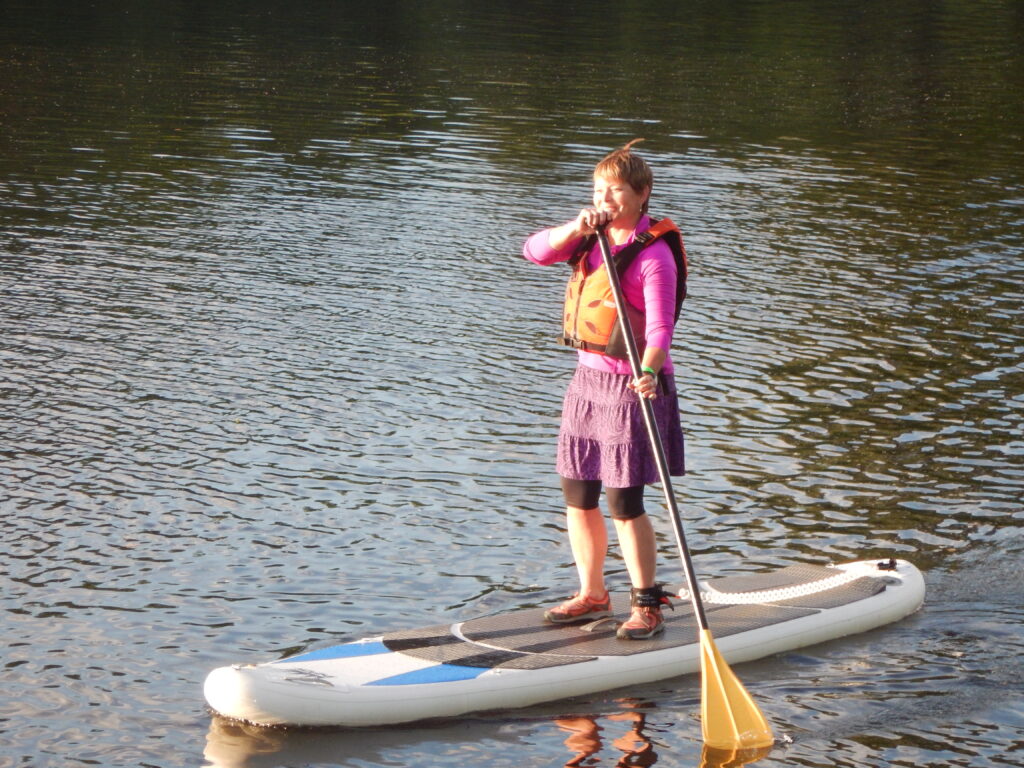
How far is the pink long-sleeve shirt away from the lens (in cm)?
579

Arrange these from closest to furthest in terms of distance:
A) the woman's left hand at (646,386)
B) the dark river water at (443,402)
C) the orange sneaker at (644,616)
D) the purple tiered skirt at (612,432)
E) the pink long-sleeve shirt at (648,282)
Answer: the woman's left hand at (646,386) → the pink long-sleeve shirt at (648,282) → the purple tiered skirt at (612,432) → the dark river water at (443,402) → the orange sneaker at (644,616)

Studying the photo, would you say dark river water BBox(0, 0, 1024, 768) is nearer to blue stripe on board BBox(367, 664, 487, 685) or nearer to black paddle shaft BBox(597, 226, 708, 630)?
blue stripe on board BBox(367, 664, 487, 685)

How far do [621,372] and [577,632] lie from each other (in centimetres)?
123

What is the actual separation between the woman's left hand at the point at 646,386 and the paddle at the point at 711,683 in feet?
0.07

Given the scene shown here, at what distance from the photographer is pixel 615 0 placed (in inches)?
1796

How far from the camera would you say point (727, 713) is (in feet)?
18.6

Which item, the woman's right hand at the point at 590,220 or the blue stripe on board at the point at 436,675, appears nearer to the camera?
the woman's right hand at the point at 590,220

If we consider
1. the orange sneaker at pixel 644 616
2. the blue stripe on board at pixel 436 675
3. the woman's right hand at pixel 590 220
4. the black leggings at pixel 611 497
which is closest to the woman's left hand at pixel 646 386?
Result: the black leggings at pixel 611 497

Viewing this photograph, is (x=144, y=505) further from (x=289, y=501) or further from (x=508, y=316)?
(x=508, y=316)

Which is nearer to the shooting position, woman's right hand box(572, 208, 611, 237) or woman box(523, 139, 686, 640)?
woman's right hand box(572, 208, 611, 237)

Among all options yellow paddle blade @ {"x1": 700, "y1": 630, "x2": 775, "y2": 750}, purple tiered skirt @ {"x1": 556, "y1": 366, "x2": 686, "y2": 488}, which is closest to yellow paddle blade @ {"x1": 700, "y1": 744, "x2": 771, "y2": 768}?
yellow paddle blade @ {"x1": 700, "y1": 630, "x2": 775, "y2": 750}

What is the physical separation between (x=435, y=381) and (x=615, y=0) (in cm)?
3705

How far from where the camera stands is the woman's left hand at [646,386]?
5680 mm

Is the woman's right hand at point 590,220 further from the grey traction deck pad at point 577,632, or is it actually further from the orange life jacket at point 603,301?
the grey traction deck pad at point 577,632
